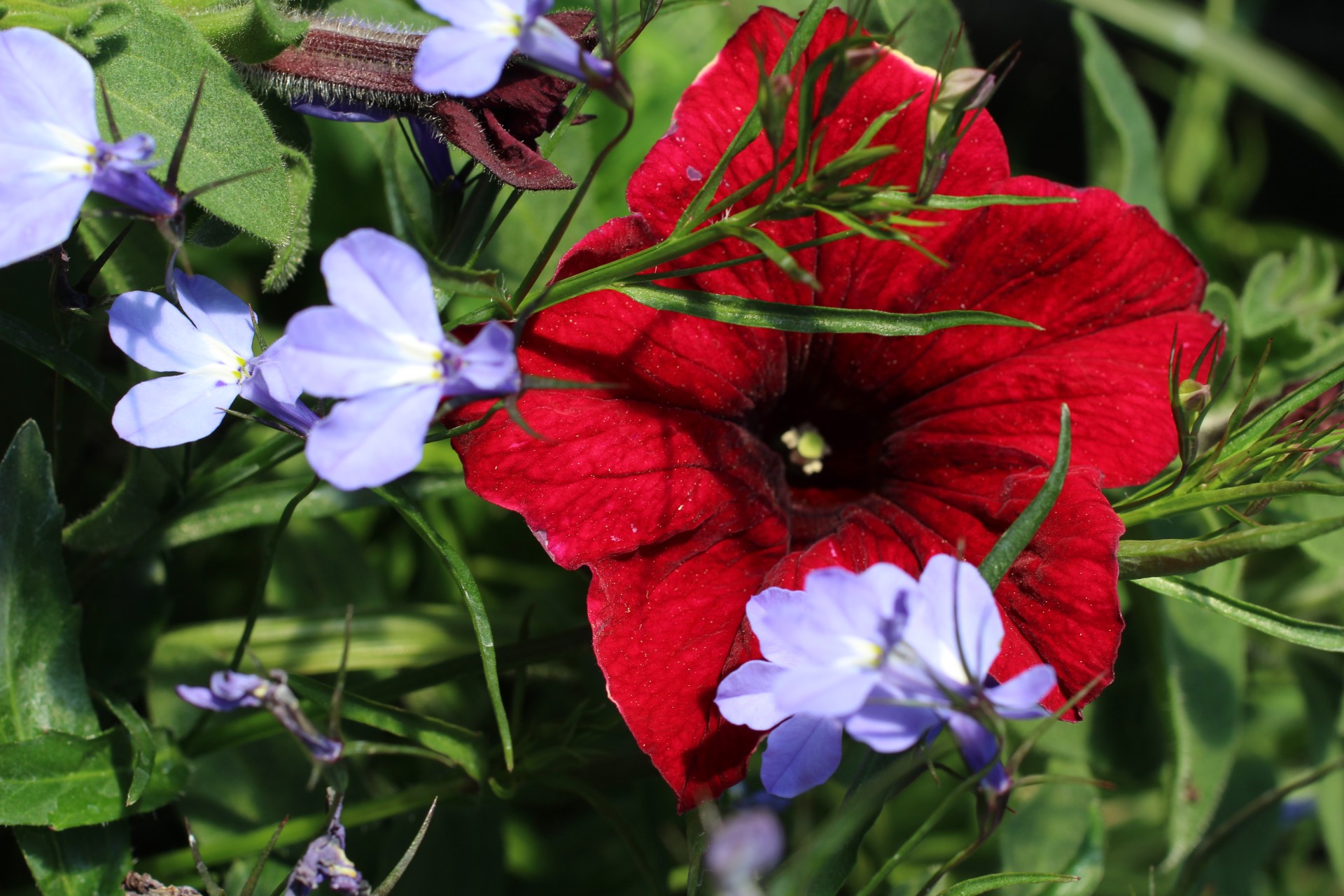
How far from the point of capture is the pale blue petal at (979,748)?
57 centimetres

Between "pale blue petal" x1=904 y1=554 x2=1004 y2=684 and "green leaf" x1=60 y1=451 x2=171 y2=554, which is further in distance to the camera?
"green leaf" x1=60 y1=451 x2=171 y2=554

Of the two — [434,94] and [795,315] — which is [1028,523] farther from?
[434,94]

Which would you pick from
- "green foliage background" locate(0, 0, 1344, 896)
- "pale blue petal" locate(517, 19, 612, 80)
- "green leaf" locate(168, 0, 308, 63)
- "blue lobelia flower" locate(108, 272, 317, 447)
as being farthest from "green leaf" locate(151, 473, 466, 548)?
"pale blue petal" locate(517, 19, 612, 80)

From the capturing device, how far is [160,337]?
0.65 meters

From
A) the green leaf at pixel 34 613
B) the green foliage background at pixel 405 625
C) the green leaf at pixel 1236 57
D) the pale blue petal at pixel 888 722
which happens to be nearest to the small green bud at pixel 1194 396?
the green foliage background at pixel 405 625

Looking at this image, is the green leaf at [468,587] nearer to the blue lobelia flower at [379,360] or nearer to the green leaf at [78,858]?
the blue lobelia flower at [379,360]

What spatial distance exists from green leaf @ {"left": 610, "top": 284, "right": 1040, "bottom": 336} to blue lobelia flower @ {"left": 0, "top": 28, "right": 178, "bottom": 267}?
0.89 feet

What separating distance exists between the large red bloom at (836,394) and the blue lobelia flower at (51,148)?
0.77 feet

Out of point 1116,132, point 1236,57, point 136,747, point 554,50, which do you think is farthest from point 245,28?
point 1236,57

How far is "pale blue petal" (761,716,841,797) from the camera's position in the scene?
0.65m

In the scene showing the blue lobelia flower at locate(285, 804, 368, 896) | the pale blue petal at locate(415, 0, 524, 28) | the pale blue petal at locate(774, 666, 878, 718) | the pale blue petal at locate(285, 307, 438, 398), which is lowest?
the blue lobelia flower at locate(285, 804, 368, 896)

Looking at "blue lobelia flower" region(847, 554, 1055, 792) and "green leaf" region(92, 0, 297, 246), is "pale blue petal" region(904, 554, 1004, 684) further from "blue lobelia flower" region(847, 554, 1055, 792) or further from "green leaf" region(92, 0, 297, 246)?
"green leaf" region(92, 0, 297, 246)

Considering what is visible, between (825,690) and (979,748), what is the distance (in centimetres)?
10

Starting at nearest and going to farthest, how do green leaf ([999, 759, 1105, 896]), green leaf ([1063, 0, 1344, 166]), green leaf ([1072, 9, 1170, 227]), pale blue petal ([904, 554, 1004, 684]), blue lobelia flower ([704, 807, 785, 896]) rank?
1. blue lobelia flower ([704, 807, 785, 896])
2. pale blue petal ([904, 554, 1004, 684])
3. green leaf ([999, 759, 1105, 896])
4. green leaf ([1072, 9, 1170, 227])
5. green leaf ([1063, 0, 1344, 166])
